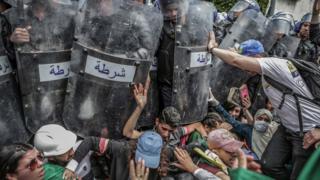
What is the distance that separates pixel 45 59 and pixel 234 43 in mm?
2647

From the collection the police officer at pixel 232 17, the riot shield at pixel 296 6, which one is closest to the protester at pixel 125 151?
the police officer at pixel 232 17

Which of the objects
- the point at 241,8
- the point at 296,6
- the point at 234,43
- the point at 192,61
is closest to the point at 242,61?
the point at 192,61

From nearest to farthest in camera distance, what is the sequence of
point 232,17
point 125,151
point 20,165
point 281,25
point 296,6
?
point 20,165, point 125,151, point 281,25, point 232,17, point 296,6

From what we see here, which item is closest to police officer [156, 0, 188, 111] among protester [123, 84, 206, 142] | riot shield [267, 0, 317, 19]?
protester [123, 84, 206, 142]

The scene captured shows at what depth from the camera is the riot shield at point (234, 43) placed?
5633mm

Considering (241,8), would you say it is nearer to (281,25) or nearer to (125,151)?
(281,25)

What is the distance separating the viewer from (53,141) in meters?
3.40

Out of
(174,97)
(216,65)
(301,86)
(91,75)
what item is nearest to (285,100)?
(301,86)

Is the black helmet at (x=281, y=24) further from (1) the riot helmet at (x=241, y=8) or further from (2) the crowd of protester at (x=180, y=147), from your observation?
(2) the crowd of protester at (x=180, y=147)

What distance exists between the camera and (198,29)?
14.8 feet

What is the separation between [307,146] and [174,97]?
4.25 ft

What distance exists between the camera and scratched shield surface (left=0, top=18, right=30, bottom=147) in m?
3.96

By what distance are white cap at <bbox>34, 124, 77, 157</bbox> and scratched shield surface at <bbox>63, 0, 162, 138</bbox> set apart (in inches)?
21.0

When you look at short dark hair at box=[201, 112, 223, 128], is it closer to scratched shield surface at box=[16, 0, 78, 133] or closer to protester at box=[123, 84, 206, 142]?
protester at box=[123, 84, 206, 142]
